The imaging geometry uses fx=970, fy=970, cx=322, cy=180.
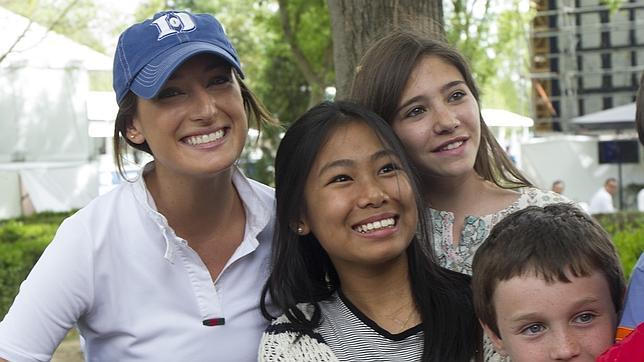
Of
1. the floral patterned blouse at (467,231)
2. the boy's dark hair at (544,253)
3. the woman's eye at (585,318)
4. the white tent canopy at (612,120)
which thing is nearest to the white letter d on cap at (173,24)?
the floral patterned blouse at (467,231)

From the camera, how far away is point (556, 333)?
2.07 meters

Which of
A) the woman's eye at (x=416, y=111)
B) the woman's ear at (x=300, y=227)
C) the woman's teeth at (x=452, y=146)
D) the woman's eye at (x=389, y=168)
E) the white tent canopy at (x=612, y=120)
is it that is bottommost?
the white tent canopy at (x=612, y=120)

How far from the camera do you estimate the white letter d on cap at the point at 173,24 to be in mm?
2773

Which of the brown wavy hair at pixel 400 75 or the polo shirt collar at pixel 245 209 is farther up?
the brown wavy hair at pixel 400 75

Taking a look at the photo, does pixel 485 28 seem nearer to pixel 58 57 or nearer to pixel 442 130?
pixel 58 57

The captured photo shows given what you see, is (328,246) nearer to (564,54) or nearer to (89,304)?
(89,304)

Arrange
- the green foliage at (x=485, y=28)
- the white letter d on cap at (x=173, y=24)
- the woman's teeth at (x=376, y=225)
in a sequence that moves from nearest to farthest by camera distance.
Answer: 1. the woman's teeth at (x=376, y=225)
2. the white letter d on cap at (x=173, y=24)
3. the green foliage at (x=485, y=28)

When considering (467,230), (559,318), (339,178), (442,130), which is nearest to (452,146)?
(442,130)

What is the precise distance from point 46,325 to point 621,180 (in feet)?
60.3

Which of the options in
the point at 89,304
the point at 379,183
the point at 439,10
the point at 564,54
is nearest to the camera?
the point at 379,183

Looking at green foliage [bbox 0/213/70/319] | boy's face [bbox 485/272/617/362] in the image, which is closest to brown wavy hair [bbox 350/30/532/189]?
boy's face [bbox 485/272/617/362]

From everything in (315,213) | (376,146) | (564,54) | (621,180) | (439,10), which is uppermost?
Result: (439,10)

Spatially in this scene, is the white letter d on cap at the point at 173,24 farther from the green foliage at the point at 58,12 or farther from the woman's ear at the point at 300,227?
the green foliage at the point at 58,12

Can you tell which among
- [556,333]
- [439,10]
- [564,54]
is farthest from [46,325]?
[564,54]
